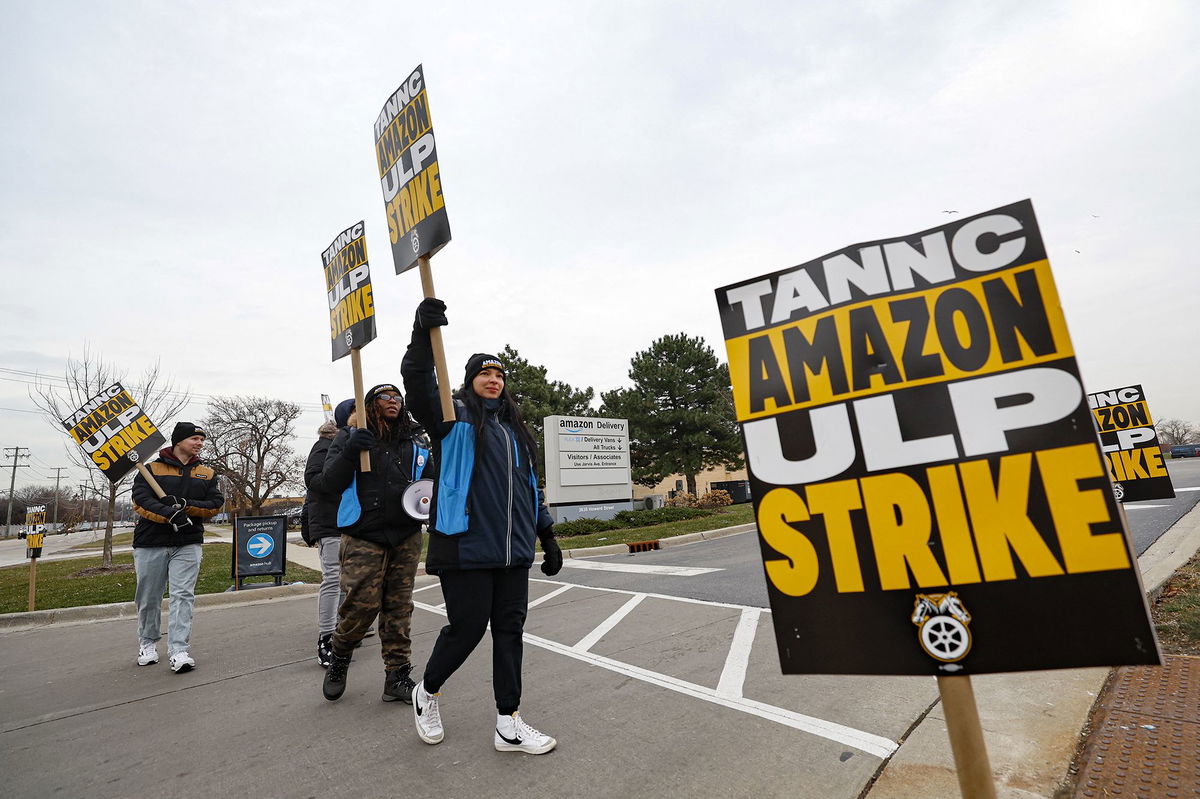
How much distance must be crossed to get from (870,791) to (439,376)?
2591mm

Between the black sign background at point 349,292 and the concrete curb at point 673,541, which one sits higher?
the black sign background at point 349,292

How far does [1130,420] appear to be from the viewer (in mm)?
6828

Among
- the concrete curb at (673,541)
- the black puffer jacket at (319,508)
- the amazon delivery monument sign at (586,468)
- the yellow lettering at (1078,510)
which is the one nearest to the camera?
the yellow lettering at (1078,510)

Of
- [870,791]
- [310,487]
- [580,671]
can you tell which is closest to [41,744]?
[310,487]

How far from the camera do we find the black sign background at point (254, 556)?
29.1ft

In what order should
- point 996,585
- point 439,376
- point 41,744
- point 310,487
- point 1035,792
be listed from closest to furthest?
point 996,585 < point 1035,792 < point 439,376 < point 41,744 < point 310,487

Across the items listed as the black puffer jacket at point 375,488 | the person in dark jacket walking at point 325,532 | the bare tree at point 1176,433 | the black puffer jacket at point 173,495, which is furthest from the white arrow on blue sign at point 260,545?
the bare tree at point 1176,433

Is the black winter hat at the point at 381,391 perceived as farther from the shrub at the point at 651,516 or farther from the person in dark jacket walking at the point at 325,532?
the shrub at the point at 651,516

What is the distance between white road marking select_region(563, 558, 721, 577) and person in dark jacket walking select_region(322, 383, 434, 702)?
5.27 m

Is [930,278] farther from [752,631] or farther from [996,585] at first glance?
[752,631]

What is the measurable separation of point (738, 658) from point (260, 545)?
7.94 meters

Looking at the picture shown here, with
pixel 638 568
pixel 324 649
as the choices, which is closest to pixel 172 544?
pixel 324 649

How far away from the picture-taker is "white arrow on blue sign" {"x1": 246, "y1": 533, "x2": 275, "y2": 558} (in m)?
9.01

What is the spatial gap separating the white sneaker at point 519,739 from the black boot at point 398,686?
1.01m
